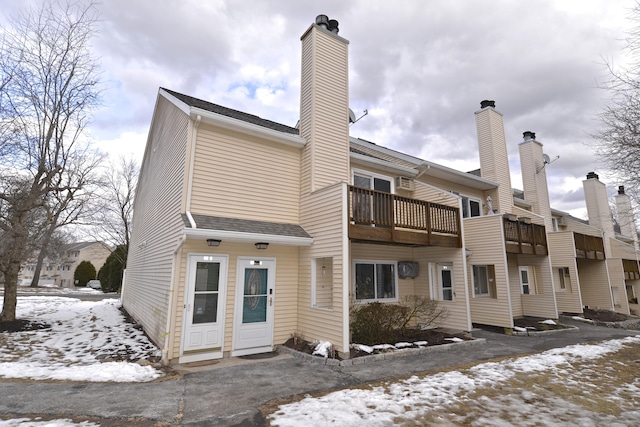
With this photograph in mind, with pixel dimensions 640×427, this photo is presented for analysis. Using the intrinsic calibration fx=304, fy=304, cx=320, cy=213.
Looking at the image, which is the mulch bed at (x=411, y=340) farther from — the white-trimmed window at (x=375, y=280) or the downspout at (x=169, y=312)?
the downspout at (x=169, y=312)

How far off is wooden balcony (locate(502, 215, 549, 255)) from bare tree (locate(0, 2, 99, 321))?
16604mm

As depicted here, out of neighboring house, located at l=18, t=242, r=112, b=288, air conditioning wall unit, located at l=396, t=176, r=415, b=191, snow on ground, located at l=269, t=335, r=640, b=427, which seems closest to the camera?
snow on ground, located at l=269, t=335, r=640, b=427

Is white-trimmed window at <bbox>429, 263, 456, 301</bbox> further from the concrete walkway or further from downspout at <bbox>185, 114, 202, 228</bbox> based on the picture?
downspout at <bbox>185, 114, 202, 228</bbox>

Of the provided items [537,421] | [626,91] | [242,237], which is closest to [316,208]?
[242,237]

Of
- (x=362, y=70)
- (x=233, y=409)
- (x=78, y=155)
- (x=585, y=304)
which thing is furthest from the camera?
(x=585, y=304)

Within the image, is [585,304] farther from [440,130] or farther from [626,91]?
[626,91]

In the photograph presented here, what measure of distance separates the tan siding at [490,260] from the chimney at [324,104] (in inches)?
230

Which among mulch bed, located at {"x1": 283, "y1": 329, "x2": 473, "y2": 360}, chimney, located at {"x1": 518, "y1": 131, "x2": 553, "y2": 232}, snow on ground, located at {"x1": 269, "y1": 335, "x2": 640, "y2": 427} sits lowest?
snow on ground, located at {"x1": 269, "y1": 335, "x2": 640, "y2": 427}

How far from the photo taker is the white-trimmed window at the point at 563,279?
15.9 metres

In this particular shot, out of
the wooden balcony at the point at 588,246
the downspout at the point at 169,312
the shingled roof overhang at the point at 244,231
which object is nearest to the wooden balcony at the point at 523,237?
the wooden balcony at the point at 588,246

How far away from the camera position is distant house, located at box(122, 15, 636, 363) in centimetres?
710

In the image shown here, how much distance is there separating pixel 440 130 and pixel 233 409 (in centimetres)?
2043

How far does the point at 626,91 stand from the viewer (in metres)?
6.08

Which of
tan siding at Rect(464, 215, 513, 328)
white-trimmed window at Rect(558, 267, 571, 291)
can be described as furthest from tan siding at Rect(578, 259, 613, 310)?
tan siding at Rect(464, 215, 513, 328)
